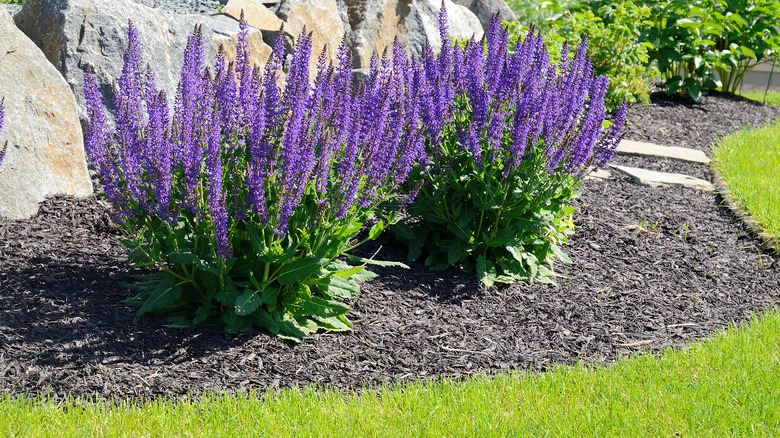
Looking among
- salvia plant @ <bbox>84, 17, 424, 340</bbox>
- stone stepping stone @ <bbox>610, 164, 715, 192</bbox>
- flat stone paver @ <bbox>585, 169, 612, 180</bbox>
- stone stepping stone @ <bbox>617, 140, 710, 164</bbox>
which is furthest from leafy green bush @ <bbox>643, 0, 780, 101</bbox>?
salvia plant @ <bbox>84, 17, 424, 340</bbox>

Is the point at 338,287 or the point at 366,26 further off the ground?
the point at 366,26

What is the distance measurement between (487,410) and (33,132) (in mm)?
3400

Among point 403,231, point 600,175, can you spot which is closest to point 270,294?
point 403,231

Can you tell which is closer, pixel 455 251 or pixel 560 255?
pixel 455 251

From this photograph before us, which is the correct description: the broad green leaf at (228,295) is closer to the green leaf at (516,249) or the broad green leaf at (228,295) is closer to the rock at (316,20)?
the green leaf at (516,249)

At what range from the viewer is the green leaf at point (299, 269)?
3.63m

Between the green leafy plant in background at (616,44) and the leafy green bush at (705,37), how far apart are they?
648 mm

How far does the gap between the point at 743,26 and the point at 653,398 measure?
30.4 feet

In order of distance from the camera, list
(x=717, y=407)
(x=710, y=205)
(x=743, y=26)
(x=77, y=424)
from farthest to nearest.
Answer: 1. (x=743, y=26)
2. (x=710, y=205)
3. (x=717, y=407)
4. (x=77, y=424)

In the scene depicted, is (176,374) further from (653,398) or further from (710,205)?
(710,205)

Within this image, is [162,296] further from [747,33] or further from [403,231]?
[747,33]

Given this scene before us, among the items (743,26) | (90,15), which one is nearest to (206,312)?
(90,15)

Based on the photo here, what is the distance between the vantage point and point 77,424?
3061mm

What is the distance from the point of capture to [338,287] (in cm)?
392
